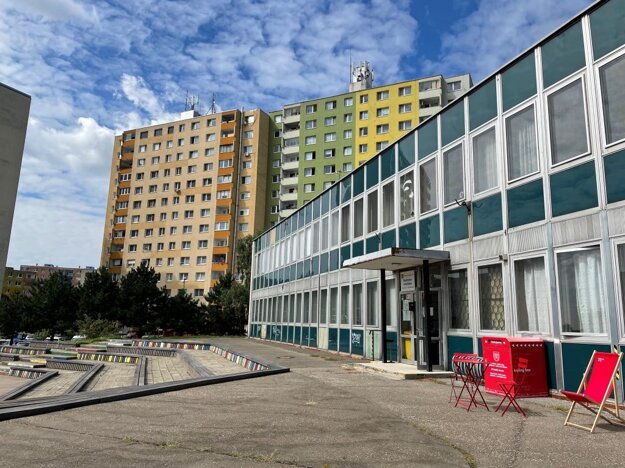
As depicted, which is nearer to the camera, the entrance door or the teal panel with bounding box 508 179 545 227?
the teal panel with bounding box 508 179 545 227

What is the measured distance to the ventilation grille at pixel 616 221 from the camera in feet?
24.0

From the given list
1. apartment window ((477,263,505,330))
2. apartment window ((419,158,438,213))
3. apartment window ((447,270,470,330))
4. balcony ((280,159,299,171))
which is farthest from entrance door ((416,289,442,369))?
balcony ((280,159,299,171))

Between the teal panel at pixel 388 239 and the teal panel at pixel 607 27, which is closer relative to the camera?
the teal panel at pixel 607 27

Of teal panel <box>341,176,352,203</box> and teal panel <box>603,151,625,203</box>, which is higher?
teal panel <box>341,176,352,203</box>

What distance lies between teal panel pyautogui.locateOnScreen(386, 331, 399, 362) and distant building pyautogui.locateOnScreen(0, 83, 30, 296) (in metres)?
26.7

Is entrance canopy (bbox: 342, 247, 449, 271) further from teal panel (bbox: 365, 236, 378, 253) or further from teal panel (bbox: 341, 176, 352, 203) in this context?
teal panel (bbox: 341, 176, 352, 203)

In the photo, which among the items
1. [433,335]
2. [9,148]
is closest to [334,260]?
[433,335]

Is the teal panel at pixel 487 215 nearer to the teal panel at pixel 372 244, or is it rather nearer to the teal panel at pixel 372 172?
the teal panel at pixel 372 244

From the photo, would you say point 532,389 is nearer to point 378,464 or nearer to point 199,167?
point 378,464

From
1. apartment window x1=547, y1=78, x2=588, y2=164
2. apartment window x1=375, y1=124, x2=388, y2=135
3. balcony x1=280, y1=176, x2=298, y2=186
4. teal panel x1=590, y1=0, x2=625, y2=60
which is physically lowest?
apartment window x1=547, y1=78, x2=588, y2=164

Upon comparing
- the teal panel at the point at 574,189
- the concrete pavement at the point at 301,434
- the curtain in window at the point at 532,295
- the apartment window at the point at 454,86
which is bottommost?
the concrete pavement at the point at 301,434

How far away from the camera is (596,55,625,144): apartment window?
7602mm

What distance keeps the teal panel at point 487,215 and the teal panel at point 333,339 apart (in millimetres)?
9358

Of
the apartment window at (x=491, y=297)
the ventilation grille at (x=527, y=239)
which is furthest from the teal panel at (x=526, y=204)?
the apartment window at (x=491, y=297)
